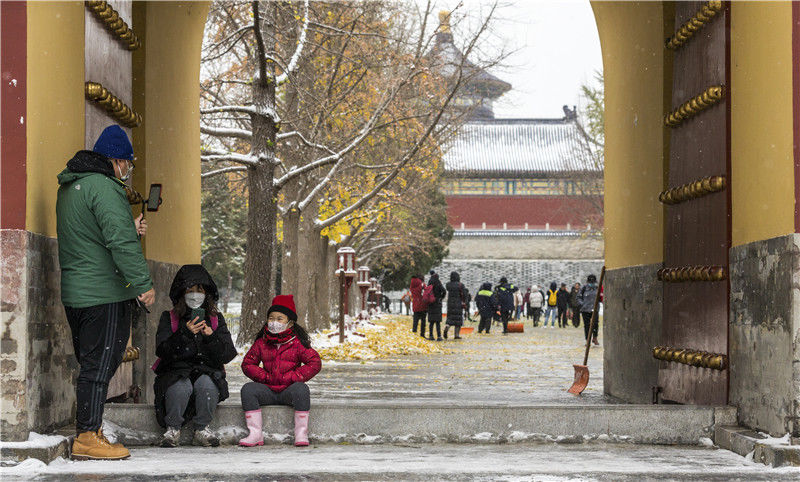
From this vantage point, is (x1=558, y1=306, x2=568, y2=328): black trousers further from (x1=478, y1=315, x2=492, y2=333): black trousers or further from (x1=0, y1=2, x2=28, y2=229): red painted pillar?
(x1=0, y1=2, x2=28, y2=229): red painted pillar

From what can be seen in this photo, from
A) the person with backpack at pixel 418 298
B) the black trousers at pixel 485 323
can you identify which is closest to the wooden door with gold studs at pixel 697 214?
the person with backpack at pixel 418 298

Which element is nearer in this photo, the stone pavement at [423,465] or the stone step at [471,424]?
the stone pavement at [423,465]

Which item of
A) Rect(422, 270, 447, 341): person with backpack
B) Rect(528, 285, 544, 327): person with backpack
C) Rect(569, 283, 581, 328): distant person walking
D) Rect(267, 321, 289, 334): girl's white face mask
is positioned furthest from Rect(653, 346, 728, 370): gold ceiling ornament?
Rect(528, 285, 544, 327): person with backpack

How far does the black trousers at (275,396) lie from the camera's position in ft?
23.3

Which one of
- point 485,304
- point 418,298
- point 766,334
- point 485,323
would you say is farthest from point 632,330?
point 485,323

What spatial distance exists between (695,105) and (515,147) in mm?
68255

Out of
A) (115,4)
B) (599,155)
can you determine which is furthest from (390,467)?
(599,155)

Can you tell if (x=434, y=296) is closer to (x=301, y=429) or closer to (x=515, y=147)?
(x=301, y=429)

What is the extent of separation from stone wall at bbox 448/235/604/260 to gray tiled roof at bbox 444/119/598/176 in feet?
14.9

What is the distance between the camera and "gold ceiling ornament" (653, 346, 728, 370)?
7.20 metres

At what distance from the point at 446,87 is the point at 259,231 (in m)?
4.88

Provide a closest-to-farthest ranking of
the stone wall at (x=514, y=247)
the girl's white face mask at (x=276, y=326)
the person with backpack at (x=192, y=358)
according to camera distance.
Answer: the person with backpack at (x=192, y=358), the girl's white face mask at (x=276, y=326), the stone wall at (x=514, y=247)

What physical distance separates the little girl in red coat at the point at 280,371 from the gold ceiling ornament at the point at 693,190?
9.00 ft

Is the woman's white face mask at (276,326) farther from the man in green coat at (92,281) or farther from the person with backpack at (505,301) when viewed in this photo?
the person with backpack at (505,301)
